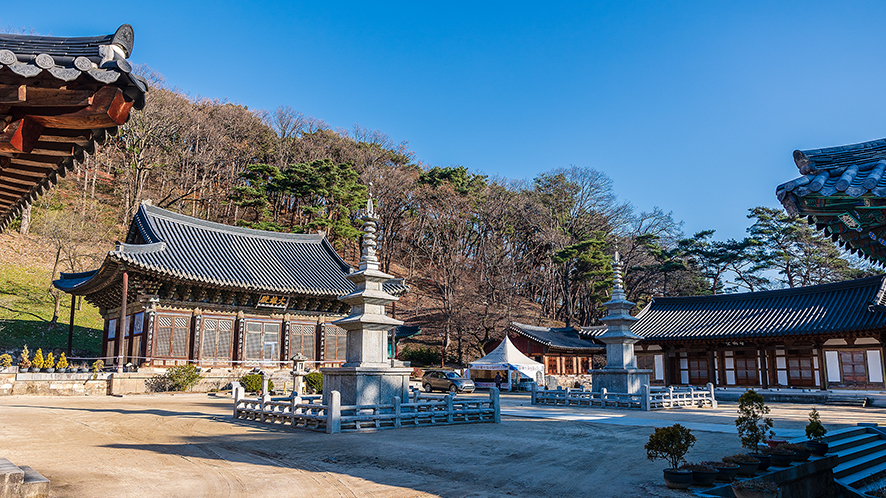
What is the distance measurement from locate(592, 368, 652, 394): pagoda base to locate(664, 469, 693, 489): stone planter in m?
15.1

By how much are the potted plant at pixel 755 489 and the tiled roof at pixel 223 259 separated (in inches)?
1013

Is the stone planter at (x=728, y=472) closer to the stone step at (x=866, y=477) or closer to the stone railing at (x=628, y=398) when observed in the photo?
the stone step at (x=866, y=477)

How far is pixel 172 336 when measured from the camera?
93.7ft

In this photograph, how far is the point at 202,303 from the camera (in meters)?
29.8

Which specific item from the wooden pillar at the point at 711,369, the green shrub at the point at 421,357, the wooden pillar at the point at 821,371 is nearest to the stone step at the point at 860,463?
the wooden pillar at the point at 821,371

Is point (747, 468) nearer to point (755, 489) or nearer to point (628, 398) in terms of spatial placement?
point (755, 489)

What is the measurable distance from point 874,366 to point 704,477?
93.7ft

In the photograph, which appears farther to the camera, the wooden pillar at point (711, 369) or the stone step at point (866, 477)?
the wooden pillar at point (711, 369)

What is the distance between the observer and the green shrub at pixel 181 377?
26.8 m

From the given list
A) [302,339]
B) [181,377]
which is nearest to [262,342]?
[302,339]

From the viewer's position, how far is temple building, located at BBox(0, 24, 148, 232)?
14.6ft

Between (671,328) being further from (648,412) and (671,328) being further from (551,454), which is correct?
(551,454)

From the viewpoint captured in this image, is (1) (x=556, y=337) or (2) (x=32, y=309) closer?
(2) (x=32, y=309)

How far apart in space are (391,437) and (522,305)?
43513 millimetres
